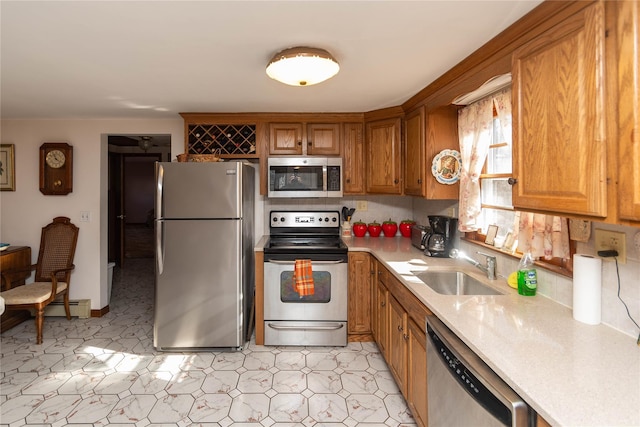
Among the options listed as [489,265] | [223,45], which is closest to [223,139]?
[223,45]

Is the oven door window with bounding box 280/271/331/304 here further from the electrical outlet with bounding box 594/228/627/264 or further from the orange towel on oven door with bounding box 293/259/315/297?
the electrical outlet with bounding box 594/228/627/264

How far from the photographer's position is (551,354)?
41.7 inches

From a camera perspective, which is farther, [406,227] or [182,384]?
[406,227]

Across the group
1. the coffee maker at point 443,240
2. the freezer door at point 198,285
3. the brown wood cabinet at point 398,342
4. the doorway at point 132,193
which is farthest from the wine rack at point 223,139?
the brown wood cabinet at point 398,342

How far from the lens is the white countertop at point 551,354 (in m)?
0.81

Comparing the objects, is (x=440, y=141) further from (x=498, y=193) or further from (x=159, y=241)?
(x=159, y=241)

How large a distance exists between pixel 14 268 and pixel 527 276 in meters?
4.43

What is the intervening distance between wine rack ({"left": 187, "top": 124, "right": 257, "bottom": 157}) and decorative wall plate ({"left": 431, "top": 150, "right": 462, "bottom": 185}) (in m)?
1.70

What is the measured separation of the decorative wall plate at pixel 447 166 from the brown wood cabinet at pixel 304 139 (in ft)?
3.41

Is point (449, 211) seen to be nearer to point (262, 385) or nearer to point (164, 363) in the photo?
point (262, 385)

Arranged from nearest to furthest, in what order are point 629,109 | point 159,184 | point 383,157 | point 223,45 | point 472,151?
point 629,109
point 223,45
point 472,151
point 159,184
point 383,157

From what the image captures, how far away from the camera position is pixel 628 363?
1.01 meters

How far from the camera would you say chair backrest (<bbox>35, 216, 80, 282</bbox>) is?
334 centimetres

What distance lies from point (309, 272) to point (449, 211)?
1296 mm
